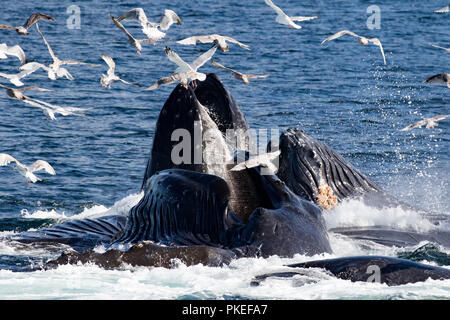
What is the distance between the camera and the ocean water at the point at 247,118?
473 inches

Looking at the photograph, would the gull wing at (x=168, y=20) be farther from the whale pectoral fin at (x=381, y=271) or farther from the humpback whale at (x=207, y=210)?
the whale pectoral fin at (x=381, y=271)

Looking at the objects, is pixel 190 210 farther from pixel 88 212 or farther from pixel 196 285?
pixel 88 212

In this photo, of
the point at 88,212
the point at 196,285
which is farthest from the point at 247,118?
the point at 196,285

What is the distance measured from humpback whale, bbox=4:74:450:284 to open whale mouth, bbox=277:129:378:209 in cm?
112

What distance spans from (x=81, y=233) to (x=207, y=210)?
9.29 feet

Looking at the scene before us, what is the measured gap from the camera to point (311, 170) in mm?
15391

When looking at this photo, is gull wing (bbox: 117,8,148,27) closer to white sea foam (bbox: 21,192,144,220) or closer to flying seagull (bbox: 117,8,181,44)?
flying seagull (bbox: 117,8,181,44)

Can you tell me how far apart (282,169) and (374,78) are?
17832 mm

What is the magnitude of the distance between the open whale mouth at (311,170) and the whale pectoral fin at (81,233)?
265 centimetres

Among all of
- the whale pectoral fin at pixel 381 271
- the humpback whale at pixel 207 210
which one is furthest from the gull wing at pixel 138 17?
the whale pectoral fin at pixel 381 271

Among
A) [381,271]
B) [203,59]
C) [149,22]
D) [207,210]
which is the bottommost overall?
[381,271]

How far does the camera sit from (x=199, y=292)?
1173 centimetres

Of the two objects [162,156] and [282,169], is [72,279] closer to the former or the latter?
[162,156]
